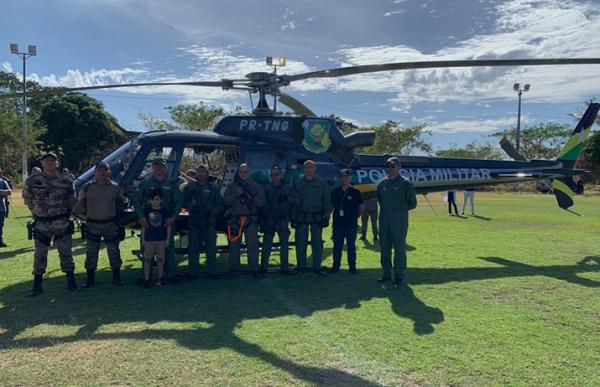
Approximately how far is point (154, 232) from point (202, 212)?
824 millimetres

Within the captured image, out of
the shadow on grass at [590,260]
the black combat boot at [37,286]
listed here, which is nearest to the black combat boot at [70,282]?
the black combat boot at [37,286]

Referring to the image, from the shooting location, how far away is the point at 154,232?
6492mm

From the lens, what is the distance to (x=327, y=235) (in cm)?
1223

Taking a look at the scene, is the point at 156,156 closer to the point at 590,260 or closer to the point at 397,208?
the point at 397,208

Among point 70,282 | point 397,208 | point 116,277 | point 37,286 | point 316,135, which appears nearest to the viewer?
point 37,286

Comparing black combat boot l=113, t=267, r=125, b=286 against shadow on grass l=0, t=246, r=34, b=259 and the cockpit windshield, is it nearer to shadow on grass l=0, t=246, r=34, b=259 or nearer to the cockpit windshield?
the cockpit windshield

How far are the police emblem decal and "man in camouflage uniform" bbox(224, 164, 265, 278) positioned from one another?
2.09 meters

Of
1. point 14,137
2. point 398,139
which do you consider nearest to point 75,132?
point 14,137

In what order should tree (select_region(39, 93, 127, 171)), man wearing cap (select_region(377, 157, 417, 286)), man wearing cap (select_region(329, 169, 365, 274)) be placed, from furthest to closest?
tree (select_region(39, 93, 127, 171)) → man wearing cap (select_region(329, 169, 365, 274)) → man wearing cap (select_region(377, 157, 417, 286))

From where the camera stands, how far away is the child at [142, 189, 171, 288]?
645 cm

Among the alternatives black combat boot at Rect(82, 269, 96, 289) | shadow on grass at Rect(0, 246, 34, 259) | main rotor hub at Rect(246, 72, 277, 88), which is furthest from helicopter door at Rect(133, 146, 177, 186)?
shadow on grass at Rect(0, 246, 34, 259)

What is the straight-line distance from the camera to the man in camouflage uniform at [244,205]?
697cm

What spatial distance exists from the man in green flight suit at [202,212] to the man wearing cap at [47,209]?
1659 mm

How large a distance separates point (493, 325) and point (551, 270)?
3737 mm
